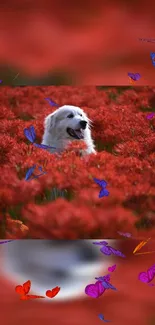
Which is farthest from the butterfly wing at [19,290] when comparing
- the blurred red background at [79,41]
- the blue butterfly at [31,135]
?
the blurred red background at [79,41]

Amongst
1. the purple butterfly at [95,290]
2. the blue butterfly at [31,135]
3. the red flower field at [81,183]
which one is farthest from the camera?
the blue butterfly at [31,135]

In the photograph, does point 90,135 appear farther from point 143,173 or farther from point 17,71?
point 17,71

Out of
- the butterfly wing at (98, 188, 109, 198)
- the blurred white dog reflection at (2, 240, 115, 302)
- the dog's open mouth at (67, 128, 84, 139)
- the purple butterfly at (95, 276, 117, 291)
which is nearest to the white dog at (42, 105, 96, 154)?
the dog's open mouth at (67, 128, 84, 139)

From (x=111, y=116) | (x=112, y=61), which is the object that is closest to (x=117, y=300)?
(x=111, y=116)

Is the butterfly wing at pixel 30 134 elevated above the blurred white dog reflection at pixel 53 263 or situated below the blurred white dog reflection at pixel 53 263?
above

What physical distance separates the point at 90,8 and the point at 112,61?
26 centimetres

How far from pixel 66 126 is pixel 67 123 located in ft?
Result: 0.05

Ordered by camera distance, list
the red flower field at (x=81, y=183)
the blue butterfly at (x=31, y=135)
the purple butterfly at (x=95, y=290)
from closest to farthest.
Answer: the purple butterfly at (x=95, y=290) < the red flower field at (x=81, y=183) < the blue butterfly at (x=31, y=135)

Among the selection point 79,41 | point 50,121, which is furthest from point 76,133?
point 79,41

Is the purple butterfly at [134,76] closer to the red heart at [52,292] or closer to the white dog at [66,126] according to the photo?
the white dog at [66,126]

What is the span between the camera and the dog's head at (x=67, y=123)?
7.38 feet

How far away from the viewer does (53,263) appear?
2061mm

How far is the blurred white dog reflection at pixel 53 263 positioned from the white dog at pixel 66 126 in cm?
45

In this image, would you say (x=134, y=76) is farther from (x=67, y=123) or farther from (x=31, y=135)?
(x=31, y=135)
